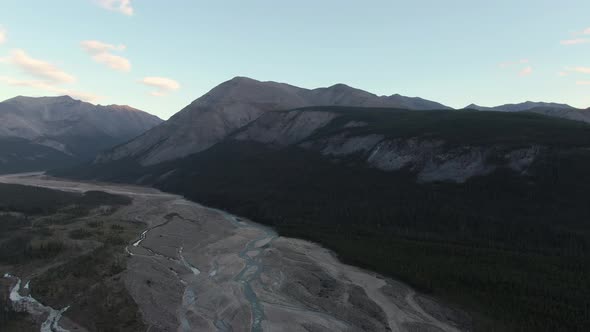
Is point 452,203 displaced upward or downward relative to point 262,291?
upward

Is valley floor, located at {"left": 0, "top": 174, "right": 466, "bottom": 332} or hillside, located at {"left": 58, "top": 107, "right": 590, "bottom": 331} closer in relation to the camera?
valley floor, located at {"left": 0, "top": 174, "right": 466, "bottom": 332}

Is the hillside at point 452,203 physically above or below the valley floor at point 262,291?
→ above

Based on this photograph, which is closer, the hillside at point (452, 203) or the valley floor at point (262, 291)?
the valley floor at point (262, 291)

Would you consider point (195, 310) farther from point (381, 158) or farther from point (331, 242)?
point (381, 158)

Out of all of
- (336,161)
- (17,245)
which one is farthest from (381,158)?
(17,245)

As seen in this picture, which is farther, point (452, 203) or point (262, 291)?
point (452, 203)
